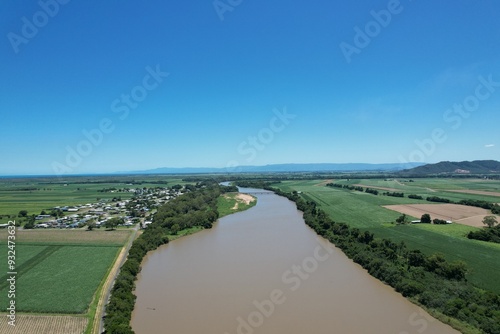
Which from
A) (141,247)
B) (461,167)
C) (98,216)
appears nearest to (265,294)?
(141,247)

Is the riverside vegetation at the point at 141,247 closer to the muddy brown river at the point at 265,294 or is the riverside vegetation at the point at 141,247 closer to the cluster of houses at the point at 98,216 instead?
the muddy brown river at the point at 265,294

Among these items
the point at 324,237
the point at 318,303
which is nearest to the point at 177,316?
the point at 318,303

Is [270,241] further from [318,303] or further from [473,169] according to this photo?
[473,169]

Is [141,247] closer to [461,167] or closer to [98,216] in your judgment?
[98,216]

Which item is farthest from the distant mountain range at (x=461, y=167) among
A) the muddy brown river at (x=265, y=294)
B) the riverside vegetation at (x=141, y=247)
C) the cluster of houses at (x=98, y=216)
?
the muddy brown river at (x=265, y=294)

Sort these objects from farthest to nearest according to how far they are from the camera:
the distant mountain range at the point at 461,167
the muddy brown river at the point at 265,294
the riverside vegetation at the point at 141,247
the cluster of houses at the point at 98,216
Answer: the distant mountain range at the point at 461,167 < the cluster of houses at the point at 98,216 < the muddy brown river at the point at 265,294 < the riverside vegetation at the point at 141,247

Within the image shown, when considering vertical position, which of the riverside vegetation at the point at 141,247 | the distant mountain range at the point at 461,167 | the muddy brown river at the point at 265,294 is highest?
the distant mountain range at the point at 461,167

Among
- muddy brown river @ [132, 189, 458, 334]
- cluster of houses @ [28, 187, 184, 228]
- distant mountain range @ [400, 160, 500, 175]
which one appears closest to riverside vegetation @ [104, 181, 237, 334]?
muddy brown river @ [132, 189, 458, 334]

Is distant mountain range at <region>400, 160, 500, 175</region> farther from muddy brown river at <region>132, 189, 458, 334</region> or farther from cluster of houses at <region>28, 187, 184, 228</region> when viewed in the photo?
muddy brown river at <region>132, 189, 458, 334</region>
